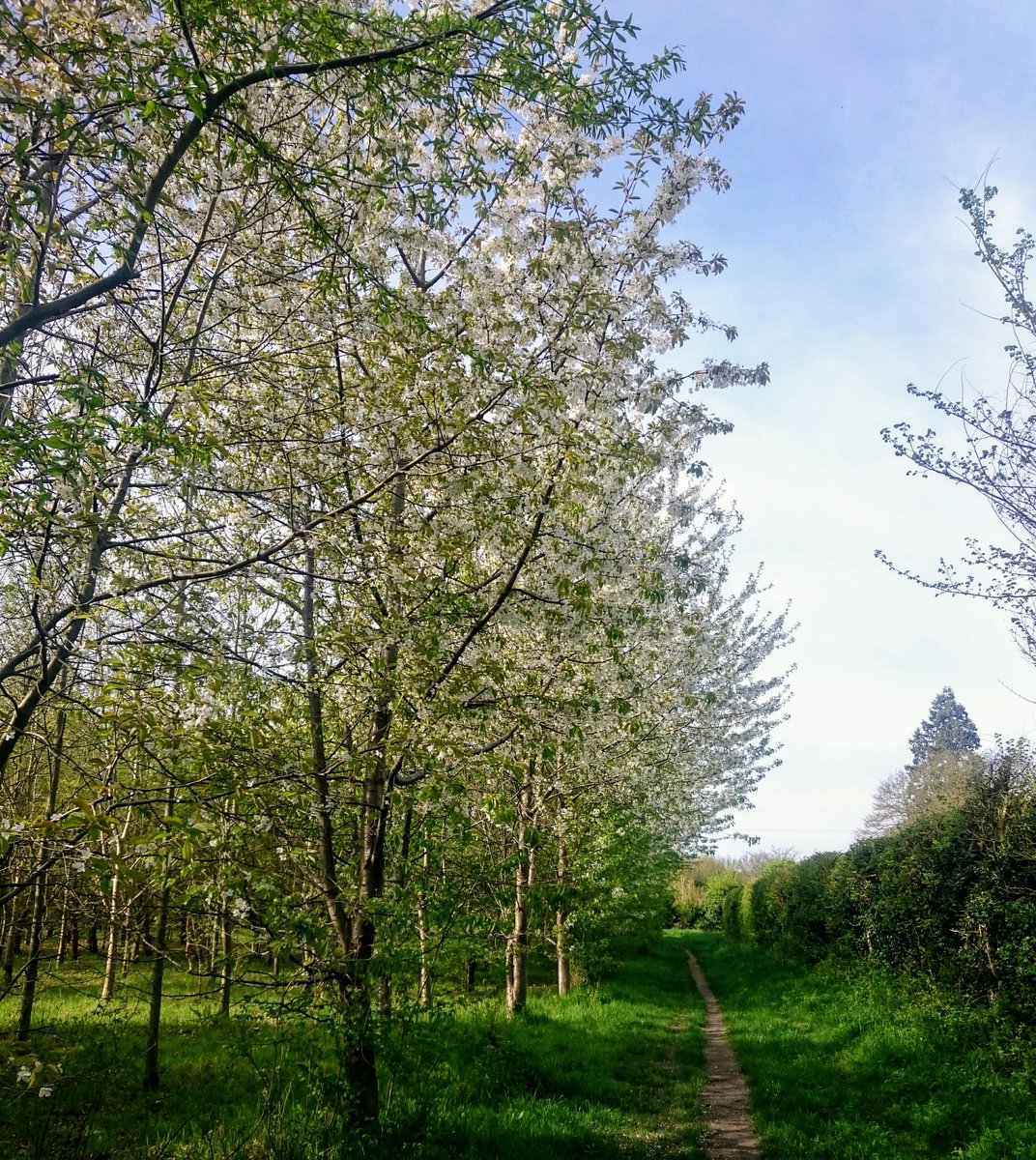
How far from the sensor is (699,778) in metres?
20.3

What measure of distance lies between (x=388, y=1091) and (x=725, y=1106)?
378 centimetres

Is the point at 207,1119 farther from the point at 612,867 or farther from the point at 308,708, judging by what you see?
Result: the point at 612,867

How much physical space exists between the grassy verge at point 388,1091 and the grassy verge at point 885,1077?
0.95 m

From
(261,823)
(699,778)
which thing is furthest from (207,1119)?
(699,778)

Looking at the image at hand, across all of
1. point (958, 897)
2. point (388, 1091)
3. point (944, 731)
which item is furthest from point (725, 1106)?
point (944, 731)

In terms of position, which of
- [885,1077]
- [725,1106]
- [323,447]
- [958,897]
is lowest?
[725,1106]

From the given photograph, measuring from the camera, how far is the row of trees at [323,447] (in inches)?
149

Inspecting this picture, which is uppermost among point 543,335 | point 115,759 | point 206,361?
point 543,335

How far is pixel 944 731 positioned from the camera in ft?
193

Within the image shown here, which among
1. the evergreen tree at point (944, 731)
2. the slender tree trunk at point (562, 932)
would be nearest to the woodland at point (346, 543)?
the slender tree trunk at point (562, 932)

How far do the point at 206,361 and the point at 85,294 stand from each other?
147 cm

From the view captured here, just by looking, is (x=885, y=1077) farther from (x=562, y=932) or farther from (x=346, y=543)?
(x=346, y=543)

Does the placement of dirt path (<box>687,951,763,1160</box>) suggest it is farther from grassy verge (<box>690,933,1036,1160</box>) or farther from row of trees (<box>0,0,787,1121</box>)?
row of trees (<box>0,0,787,1121</box>)

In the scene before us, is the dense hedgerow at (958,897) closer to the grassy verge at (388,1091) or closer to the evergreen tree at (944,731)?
the grassy verge at (388,1091)
